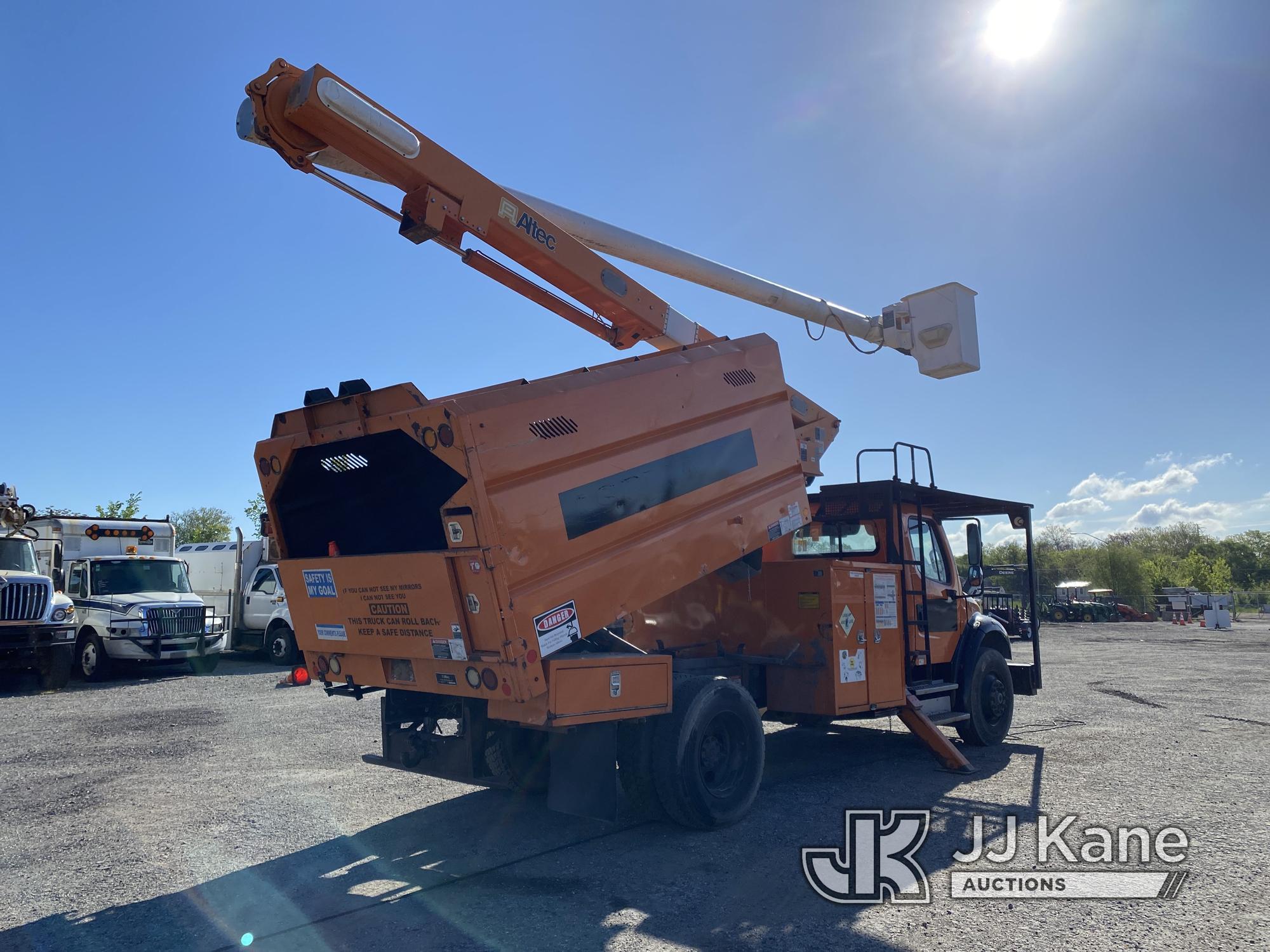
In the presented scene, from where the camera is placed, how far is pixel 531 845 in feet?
19.0

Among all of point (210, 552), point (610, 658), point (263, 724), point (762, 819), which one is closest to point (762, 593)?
point (762, 819)

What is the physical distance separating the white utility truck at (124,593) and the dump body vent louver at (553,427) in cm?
1433

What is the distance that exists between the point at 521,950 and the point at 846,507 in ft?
19.1

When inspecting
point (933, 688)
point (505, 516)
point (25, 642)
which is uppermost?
point (505, 516)

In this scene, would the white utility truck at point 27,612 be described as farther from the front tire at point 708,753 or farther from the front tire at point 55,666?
the front tire at point 708,753

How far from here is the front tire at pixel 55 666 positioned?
47.5 ft

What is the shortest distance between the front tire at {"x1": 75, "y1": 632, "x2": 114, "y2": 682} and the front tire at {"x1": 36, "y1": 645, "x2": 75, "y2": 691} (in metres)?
1.41

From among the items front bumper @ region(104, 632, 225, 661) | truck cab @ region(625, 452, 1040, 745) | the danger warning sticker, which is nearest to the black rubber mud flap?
the danger warning sticker

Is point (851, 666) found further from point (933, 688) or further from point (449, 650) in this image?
point (449, 650)

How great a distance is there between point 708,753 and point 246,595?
57.9ft

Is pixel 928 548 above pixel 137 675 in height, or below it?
above

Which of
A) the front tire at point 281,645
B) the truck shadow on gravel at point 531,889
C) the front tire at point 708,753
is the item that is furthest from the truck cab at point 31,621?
the front tire at point 708,753

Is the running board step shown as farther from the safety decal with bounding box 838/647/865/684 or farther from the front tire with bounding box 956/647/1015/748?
the safety decal with bounding box 838/647/865/684

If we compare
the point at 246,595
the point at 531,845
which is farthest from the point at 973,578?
the point at 246,595
